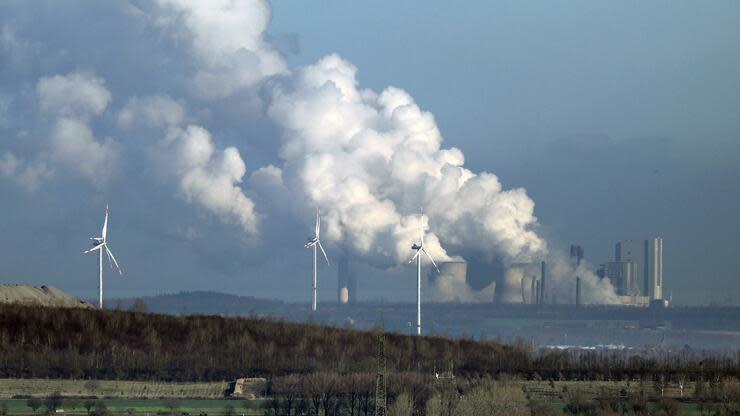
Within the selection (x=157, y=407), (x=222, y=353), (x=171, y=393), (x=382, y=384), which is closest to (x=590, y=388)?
(x=171, y=393)

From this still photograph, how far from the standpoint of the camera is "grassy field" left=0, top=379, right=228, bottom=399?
141m

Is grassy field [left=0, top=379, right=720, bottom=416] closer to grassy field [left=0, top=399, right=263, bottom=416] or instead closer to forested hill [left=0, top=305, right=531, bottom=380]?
grassy field [left=0, top=399, right=263, bottom=416]

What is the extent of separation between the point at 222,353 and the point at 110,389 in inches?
1127

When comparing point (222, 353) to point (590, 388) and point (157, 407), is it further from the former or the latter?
point (157, 407)

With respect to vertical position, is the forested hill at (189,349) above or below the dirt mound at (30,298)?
below

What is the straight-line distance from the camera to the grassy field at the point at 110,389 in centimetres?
14075

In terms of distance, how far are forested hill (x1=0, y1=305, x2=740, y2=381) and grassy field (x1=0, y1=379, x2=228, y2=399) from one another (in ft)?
11.2

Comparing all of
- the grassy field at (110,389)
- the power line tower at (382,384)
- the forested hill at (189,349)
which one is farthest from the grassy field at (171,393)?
the power line tower at (382,384)

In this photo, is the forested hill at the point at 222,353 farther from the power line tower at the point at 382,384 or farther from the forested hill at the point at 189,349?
the power line tower at the point at 382,384

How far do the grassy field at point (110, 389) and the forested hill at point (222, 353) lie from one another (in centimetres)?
341

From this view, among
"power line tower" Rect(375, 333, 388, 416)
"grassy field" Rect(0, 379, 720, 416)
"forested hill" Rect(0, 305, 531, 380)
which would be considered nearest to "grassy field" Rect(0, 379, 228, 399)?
"grassy field" Rect(0, 379, 720, 416)

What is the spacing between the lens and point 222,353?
172 metres

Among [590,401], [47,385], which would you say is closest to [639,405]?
[590,401]

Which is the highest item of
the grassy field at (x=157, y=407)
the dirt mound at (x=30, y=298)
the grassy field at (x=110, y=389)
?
the dirt mound at (x=30, y=298)
